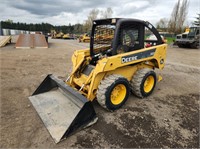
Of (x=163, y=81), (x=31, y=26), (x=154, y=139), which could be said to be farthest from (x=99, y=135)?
(x=31, y=26)

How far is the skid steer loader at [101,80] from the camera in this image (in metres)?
2.81

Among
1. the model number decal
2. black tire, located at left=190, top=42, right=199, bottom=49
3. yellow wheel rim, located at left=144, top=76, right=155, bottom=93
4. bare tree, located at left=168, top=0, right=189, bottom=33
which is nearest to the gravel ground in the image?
yellow wheel rim, located at left=144, top=76, right=155, bottom=93

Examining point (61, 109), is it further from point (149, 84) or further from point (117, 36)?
Result: point (149, 84)

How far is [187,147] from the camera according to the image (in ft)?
7.96

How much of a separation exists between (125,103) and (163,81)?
2.40 meters

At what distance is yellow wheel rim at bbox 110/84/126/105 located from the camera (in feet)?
11.0

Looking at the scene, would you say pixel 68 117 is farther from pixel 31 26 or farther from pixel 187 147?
pixel 31 26

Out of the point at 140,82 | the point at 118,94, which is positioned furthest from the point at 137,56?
the point at 118,94

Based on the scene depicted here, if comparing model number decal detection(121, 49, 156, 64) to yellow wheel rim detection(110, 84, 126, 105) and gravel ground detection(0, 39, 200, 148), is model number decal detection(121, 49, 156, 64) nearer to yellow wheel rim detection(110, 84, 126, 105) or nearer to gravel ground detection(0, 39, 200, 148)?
yellow wheel rim detection(110, 84, 126, 105)

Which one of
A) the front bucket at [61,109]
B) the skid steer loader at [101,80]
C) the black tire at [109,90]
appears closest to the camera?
the front bucket at [61,109]

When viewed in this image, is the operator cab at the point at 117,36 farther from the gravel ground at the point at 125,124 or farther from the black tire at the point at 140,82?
the gravel ground at the point at 125,124

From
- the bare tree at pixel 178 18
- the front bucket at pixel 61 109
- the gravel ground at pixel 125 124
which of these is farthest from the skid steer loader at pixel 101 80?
the bare tree at pixel 178 18

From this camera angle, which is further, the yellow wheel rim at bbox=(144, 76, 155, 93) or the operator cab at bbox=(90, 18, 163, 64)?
the yellow wheel rim at bbox=(144, 76, 155, 93)

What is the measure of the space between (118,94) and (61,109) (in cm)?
125
